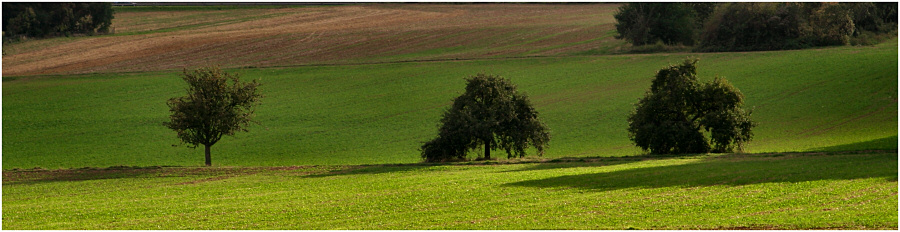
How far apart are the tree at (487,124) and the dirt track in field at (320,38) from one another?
4393cm

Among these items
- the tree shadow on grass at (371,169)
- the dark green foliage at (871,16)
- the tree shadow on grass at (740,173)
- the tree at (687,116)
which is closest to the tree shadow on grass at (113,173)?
the tree shadow on grass at (371,169)

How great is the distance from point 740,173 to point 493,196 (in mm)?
10770

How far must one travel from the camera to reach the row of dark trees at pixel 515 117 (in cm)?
4650

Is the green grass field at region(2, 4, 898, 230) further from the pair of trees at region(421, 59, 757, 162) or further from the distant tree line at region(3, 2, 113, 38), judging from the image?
the distant tree line at region(3, 2, 113, 38)

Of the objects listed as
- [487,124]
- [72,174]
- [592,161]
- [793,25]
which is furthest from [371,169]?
[793,25]

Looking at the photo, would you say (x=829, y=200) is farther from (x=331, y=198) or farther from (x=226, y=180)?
(x=226, y=180)

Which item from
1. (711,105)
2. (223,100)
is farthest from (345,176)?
(711,105)

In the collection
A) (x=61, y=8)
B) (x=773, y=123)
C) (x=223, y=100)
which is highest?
(x=61, y=8)

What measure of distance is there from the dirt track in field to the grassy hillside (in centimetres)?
730

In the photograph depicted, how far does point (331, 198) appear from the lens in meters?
31.1

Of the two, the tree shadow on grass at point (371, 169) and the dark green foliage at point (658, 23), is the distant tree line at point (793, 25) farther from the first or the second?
the tree shadow on grass at point (371, 169)

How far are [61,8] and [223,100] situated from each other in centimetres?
7848

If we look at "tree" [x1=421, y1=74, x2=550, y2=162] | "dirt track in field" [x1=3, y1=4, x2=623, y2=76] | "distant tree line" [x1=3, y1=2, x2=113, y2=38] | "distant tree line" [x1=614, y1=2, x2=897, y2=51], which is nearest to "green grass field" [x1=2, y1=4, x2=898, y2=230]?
"dirt track in field" [x1=3, y1=4, x2=623, y2=76]

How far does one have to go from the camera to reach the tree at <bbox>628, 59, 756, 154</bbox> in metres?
46.2
